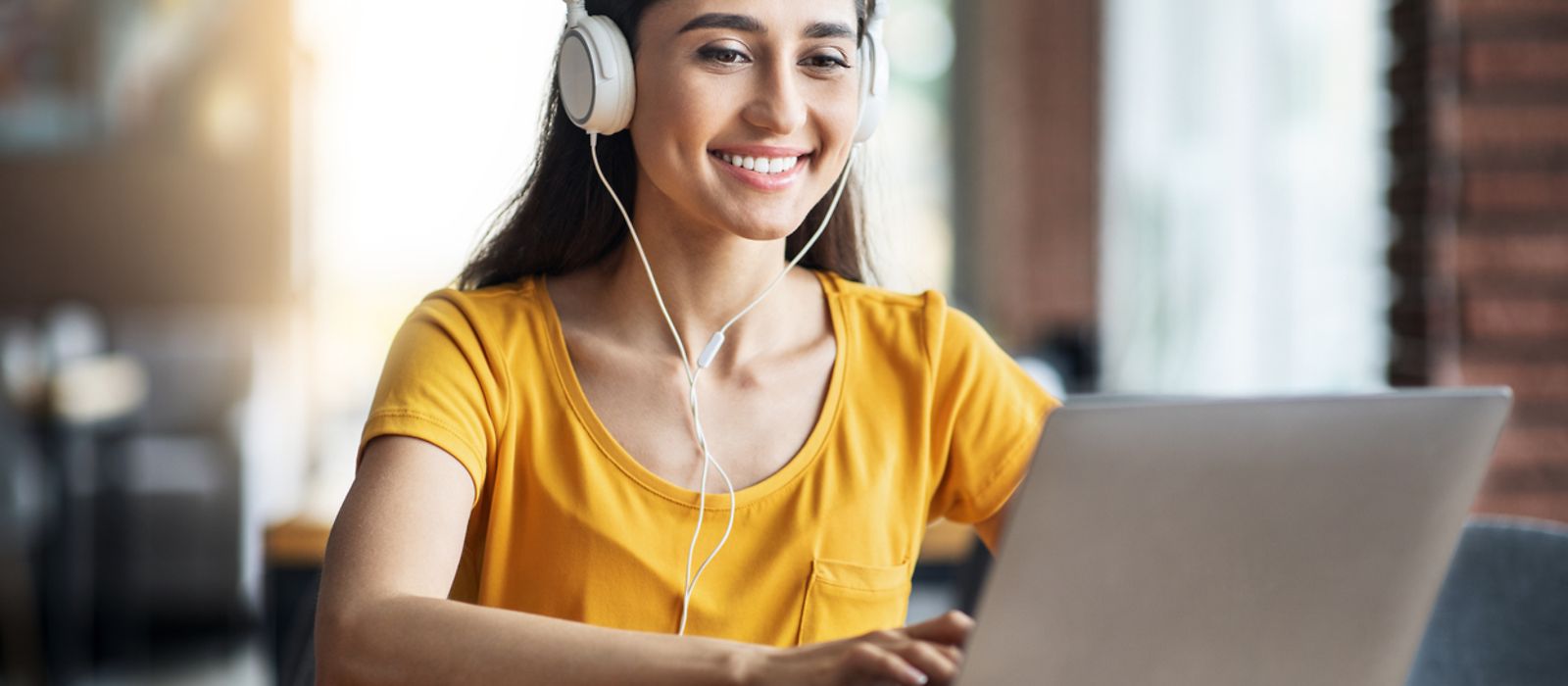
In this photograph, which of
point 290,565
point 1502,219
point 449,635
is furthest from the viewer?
point 290,565

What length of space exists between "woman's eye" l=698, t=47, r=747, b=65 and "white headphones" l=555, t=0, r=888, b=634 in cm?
7

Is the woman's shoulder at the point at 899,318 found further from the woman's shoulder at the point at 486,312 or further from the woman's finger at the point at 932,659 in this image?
the woman's finger at the point at 932,659

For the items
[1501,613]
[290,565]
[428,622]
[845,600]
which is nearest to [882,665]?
[428,622]

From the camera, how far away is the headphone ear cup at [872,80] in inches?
48.8

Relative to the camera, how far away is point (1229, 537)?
81 cm

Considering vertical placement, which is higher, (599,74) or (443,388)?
(599,74)

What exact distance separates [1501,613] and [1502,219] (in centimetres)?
94

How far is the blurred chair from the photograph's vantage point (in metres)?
1.35

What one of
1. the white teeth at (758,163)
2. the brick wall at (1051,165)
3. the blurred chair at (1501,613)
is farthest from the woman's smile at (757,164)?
the brick wall at (1051,165)

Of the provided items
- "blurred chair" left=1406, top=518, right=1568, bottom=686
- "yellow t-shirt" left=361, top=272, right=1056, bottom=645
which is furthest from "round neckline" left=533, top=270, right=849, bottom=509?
"blurred chair" left=1406, top=518, right=1568, bottom=686

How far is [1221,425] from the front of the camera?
30.3 inches

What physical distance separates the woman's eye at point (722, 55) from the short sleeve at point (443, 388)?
278 mm

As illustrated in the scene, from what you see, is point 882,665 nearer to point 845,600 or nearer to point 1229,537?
point 1229,537

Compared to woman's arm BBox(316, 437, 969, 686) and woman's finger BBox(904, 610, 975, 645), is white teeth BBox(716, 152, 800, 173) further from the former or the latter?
woman's finger BBox(904, 610, 975, 645)
